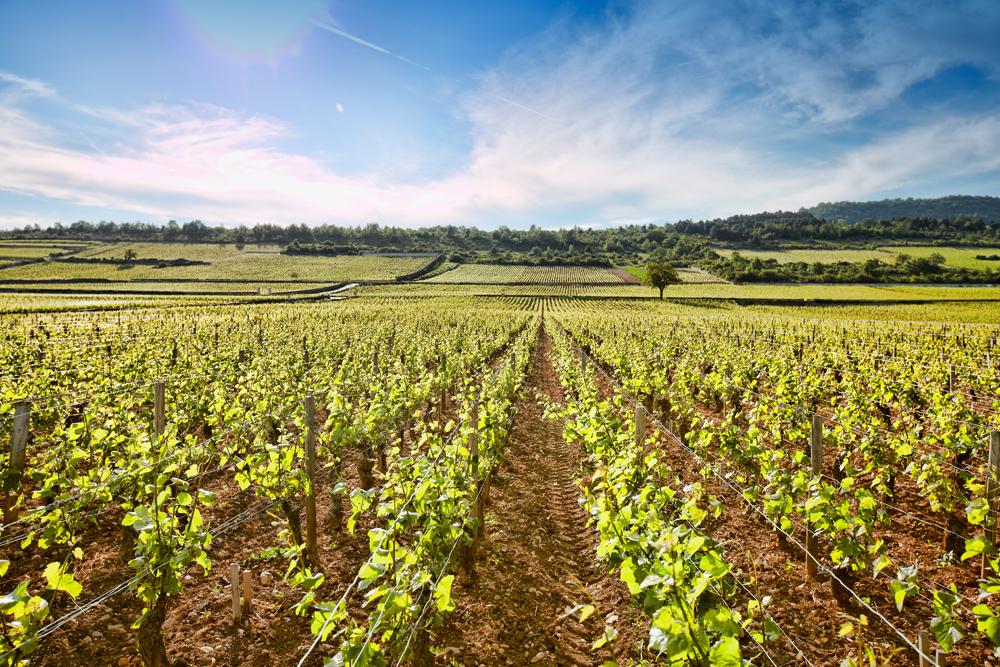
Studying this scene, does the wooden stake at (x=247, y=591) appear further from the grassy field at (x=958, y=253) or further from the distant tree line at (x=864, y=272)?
the grassy field at (x=958, y=253)

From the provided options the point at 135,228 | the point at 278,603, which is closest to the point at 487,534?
the point at 278,603

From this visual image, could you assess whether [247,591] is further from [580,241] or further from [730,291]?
[580,241]

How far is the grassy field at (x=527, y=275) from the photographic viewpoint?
285ft

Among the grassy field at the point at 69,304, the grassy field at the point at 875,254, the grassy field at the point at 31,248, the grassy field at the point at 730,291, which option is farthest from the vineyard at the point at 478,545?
the grassy field at the point at 31,248

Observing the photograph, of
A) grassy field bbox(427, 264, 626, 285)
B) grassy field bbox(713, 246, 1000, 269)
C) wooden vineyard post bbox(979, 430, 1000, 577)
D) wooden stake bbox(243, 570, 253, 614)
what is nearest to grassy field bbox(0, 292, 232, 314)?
grassy field bbox(427, 264, 626, 285)

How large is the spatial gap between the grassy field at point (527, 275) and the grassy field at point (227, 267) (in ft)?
34.6

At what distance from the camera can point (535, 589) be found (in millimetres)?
5723

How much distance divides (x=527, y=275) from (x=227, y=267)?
6041 centimetres

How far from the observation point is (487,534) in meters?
6.89

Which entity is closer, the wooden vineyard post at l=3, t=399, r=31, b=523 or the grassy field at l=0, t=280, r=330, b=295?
the wooden vineyard post at l=3, t=399, r=31, b=523

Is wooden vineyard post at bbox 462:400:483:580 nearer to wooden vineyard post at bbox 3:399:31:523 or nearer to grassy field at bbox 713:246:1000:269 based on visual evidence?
wooden vineyard post at bbox 3:399:31:523

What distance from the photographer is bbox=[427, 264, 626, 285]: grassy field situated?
86.8 metres

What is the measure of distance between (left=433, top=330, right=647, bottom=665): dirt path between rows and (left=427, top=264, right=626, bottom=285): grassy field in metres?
76.3

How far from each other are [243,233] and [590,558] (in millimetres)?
153300
